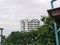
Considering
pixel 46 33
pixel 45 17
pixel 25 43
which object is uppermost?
pixel 45 17

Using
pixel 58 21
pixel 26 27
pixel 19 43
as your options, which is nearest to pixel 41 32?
pixel 58 21

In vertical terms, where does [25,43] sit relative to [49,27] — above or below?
below

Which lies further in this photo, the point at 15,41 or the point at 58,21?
the point at 15,41

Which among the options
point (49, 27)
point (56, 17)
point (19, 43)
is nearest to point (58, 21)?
point (56, 17)

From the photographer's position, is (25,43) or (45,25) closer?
(45,25)

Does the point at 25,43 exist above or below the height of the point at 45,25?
below

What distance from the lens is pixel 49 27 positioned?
2956 cm

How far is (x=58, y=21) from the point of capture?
526 cm

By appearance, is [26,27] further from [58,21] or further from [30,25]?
[58,21]

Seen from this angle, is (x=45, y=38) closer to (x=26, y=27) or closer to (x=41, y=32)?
(x=41, y=32)

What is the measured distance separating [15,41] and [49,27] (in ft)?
164

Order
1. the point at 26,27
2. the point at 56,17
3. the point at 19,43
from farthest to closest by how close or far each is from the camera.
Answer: the point at 26,27, the point at 19,43, the point at 56,17

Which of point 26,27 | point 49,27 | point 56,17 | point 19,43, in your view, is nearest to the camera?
point 56,17

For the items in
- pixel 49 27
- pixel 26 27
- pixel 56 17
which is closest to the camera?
pixel 56 17
